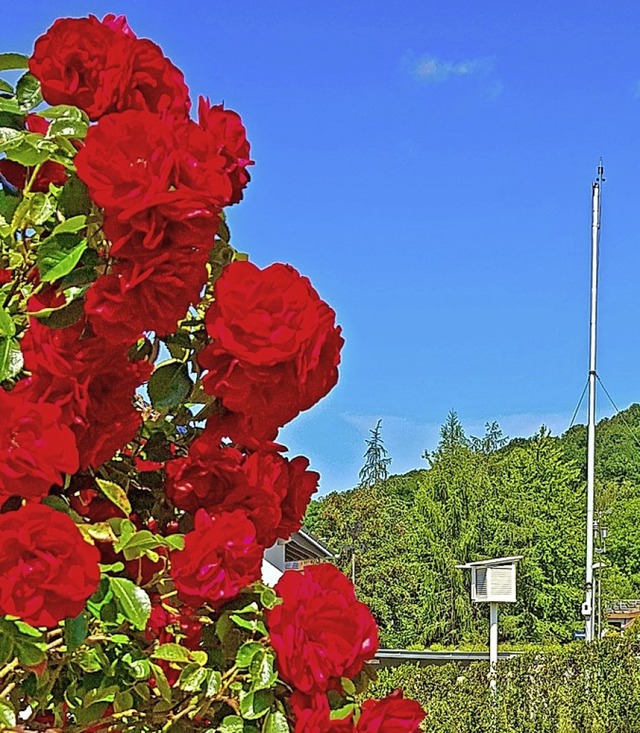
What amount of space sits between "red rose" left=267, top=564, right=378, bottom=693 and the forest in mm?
21080

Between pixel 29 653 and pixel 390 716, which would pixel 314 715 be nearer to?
pixel 390 716

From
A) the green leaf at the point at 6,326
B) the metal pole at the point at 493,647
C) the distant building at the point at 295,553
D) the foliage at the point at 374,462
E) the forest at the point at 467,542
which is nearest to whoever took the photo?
the green leaf at the point at 6,326

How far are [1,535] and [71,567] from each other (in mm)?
63

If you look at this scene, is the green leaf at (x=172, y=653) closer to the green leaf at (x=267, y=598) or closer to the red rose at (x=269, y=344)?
the green leaf at (x=267, y=598)

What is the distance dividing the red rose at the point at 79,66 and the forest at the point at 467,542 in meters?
21.2

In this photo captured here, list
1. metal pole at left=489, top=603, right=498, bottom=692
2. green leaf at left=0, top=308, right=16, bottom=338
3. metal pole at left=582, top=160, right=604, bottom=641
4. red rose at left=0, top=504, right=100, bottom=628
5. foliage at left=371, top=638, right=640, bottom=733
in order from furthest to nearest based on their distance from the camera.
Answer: metal pole at left=582, top=160, right=604, bottom=641 < metal pole at left=489, top=603, right=498, bottom=692 < foliage at left=371, top=638, right=640, bottom=733 < green leaf at left=0, top=308, right=16, bottom=338 < red rose at left=0, top=504, right=100, bottom=628

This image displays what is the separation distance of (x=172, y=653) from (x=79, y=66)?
1.96ft

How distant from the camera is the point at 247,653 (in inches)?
41.1

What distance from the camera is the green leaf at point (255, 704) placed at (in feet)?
3.38

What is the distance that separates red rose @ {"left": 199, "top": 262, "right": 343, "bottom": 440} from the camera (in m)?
0.96

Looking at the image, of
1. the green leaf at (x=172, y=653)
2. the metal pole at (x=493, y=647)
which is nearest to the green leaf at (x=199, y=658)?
the green leaf at (x=172, y=653)

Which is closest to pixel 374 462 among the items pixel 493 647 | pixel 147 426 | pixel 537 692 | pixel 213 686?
pixel 493 647

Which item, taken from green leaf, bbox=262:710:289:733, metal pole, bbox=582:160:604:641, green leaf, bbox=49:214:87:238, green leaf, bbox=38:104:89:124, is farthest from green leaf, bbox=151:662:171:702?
metal pole, bbox=582:160:604:641

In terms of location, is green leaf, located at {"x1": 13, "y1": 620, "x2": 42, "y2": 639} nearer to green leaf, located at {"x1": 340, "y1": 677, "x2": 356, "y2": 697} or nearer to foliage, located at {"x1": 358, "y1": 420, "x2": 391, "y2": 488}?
green leaf, located at {"x1": 340, "y1": 677, "x2": 356, "y2": 697}
